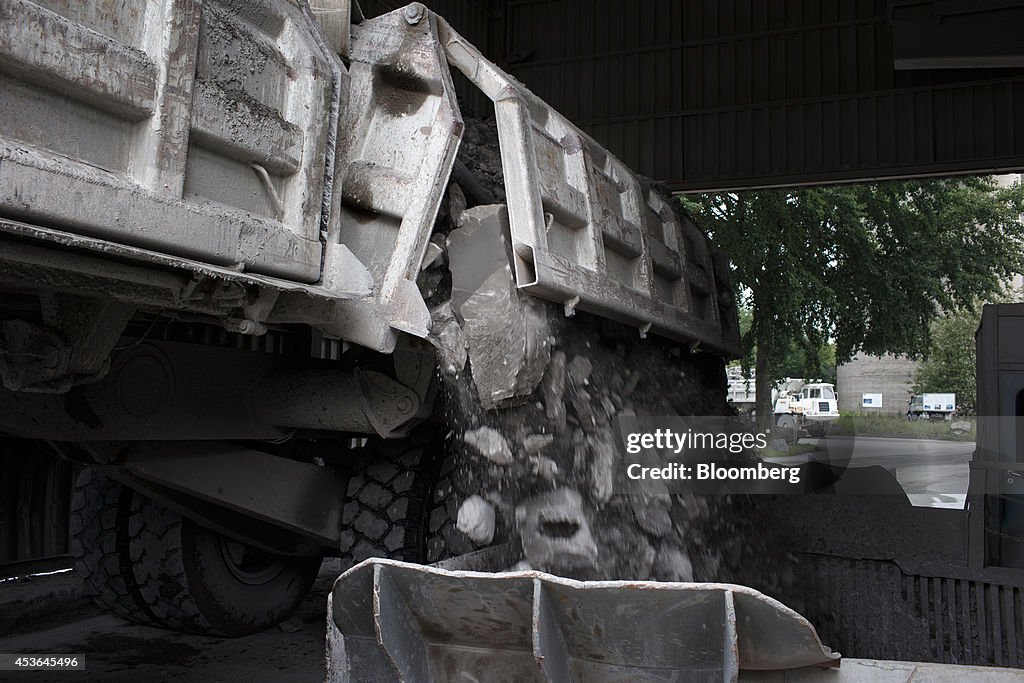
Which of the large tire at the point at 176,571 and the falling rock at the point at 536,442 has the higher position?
the falling rock at the point at 536,442

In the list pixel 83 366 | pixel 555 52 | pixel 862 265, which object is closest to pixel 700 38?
pixel 555 52

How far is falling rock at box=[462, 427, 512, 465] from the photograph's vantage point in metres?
3.10

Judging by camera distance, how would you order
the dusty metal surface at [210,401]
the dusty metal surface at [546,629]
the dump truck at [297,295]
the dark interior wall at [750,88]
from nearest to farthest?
the dusty metal surface at [546,629] < the dump truck at [297,295] < the dusty metal surface at [210,401] < the dark interior wall at [750,88]

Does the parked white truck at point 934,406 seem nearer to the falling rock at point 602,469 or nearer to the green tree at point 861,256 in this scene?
the green tree at point 861,256

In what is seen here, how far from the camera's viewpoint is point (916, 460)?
12648 mm

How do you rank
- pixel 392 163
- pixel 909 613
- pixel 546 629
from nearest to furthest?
1. pixel 546 629
2. pixel 392 163
3. pixel 909 613

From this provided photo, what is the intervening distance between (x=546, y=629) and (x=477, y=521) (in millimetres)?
1309

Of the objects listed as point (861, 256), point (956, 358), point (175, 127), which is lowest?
point (175, 127)

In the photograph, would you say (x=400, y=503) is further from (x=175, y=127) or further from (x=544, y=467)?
(x=175, y=127)

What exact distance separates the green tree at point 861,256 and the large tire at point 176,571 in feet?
40.7

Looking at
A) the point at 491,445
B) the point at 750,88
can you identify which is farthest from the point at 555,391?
the point at 750,88

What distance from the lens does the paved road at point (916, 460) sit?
660cm

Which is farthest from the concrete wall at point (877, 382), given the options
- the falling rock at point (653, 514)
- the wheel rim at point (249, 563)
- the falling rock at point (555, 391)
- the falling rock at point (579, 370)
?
the falling rock at point (555, 391)

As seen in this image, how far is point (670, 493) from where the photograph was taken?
3.71 meters
